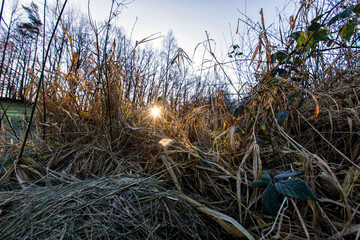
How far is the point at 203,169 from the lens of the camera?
29.7 inches

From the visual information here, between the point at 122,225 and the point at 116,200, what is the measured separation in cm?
11

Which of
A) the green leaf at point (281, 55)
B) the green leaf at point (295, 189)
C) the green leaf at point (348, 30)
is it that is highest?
the green leaf at point (348, 30)

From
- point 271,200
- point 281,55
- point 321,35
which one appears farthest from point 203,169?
point 321,35

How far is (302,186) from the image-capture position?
45 centimetres

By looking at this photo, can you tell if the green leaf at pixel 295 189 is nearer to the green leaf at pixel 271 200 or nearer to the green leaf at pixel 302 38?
the green leaf at pixel 271 200

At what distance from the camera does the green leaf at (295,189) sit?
1.40 ft

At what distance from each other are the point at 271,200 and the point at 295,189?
0.07 meters

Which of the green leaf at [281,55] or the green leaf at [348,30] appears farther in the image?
the green leaf at [281,55]

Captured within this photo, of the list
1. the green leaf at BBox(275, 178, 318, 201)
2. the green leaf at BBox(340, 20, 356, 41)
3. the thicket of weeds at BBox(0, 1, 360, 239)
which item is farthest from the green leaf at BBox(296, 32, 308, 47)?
the green leaf at BBox(275, 178, 318, 201)

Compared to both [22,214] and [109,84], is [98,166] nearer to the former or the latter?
[22,214]

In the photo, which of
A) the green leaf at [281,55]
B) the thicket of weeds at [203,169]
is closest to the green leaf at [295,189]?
the thicket of weeds at [203,169]

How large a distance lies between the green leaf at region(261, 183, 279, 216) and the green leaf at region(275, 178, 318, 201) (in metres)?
0.02

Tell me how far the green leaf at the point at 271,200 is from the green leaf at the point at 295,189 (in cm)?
2

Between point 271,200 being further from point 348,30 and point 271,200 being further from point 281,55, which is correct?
point 348,30
